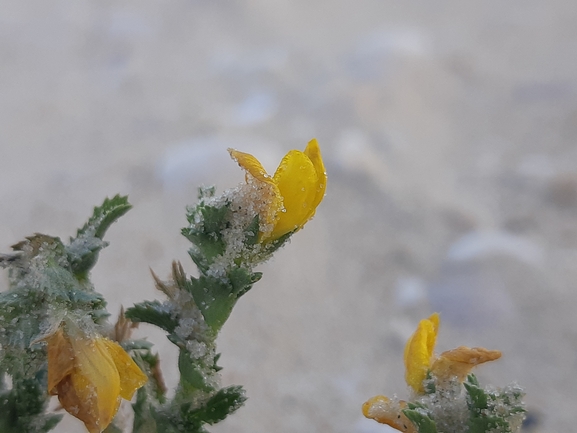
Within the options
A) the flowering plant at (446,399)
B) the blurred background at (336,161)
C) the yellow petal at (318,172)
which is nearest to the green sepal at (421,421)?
the flowering plant at (446,399)

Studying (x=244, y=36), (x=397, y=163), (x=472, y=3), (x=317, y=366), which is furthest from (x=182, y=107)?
(x=472, y=3)

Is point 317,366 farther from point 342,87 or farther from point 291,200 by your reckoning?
point 342,87

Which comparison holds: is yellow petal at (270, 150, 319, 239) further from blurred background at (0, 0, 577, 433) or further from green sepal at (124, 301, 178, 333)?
blurred background at (0, 0, 577, 433)

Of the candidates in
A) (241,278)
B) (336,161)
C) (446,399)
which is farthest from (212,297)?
(336,161)

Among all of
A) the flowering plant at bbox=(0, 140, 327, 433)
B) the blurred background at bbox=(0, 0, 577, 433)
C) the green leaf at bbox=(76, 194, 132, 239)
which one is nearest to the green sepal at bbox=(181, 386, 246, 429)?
the flowering plant at bbox=(0, 140, 327, 433)

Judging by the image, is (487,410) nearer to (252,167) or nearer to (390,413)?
(390,413)
